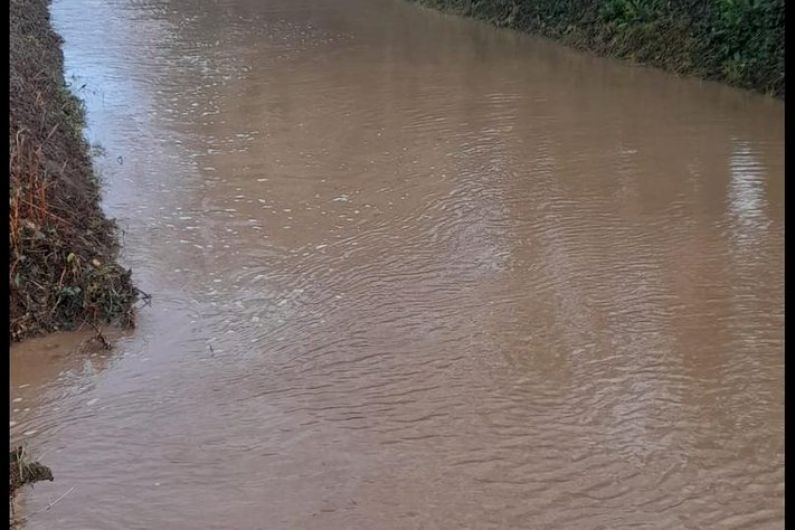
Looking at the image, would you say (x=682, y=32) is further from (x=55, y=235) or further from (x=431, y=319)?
(x=55, y=235)

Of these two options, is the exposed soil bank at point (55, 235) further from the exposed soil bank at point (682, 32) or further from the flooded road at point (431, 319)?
the exposed soil bank at point (682, 32)

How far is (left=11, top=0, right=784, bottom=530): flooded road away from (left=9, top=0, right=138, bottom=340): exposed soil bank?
8.0 inches

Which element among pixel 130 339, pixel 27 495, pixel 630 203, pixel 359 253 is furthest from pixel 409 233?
pixel 27 495

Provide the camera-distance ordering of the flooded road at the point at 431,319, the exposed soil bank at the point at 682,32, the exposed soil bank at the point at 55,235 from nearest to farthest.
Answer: the flooded road at the point at 431,319 → the exposed soil bank at the point at 55,235 → the exposed soil bank at the point at 682,32

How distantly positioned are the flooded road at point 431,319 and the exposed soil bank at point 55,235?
8.0 inches

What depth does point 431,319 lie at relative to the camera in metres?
6.00

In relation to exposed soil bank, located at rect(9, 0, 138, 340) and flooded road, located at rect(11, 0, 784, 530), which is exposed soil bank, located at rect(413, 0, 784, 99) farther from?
exposed soil bank, located at rect(9, 0, 138, 340)

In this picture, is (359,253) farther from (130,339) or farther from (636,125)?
(636,125)

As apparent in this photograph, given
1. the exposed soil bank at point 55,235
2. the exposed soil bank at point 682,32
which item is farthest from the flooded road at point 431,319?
the exposed soil bank at point 682,32

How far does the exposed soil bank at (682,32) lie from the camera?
35.6 ft

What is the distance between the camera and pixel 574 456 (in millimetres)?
4609

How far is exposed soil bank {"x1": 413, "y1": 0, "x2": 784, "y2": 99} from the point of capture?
35.6 feet

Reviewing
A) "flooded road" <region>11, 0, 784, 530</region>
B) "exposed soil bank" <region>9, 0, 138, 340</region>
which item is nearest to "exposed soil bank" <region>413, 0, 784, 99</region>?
"flooded road" <region>11, 0, 784, 530</region>

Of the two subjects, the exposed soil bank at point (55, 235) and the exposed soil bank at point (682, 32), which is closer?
the exposed soil bank at point (55, 235)
